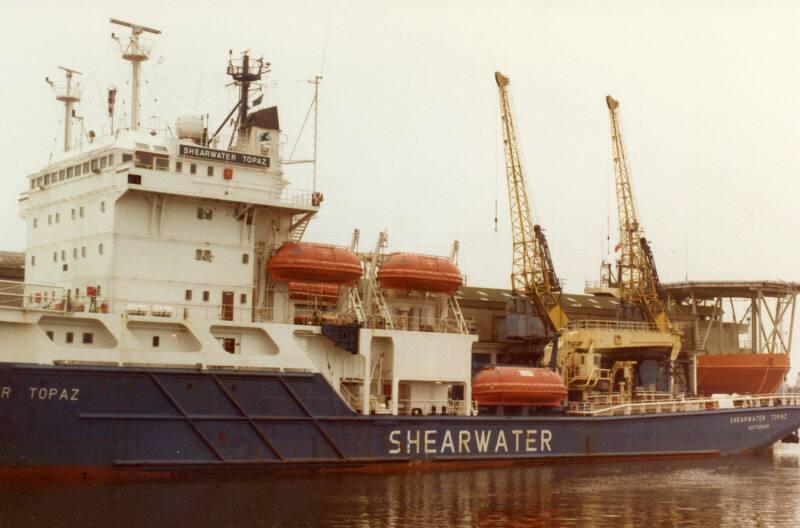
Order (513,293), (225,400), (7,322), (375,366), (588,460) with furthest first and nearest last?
(513,293) < (588,460) < (375,366) < (225,400) < (7,322)

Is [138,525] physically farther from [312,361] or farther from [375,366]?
[375,366]

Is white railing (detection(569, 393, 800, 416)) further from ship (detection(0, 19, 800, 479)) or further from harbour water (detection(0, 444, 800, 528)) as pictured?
harbour water (detection(0, 444, 800, 528))

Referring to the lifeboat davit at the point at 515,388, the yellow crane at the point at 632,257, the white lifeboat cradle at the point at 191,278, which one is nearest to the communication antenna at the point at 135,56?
the white lifeboat cradle at the point at 191,278

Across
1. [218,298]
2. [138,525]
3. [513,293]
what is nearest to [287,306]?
[218,298]

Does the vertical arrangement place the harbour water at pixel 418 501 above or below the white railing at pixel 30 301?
below

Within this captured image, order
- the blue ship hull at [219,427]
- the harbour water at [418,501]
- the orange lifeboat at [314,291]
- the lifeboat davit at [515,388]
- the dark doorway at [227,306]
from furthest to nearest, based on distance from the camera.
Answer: the lifeboat davit at [515,388]
the orange lifeboat at [314,291]
the dark doorway at [227,306]
the blue ship hull at [219,427]
the harbour water at [418,501]

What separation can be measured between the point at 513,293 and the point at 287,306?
19376mm

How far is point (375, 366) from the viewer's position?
31375 mm

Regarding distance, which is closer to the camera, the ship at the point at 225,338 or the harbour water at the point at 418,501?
the harbour water at the point at 418,501

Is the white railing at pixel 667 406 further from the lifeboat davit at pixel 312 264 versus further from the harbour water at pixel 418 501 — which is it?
the lifeboat davit at pixel 312 264

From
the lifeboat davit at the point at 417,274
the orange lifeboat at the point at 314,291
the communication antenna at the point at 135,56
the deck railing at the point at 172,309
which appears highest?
the communication antenna at the point at 135,56

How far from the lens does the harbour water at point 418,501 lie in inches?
859

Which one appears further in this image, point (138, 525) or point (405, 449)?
point (405, 449)

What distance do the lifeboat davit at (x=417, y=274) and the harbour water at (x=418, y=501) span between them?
5777mm
